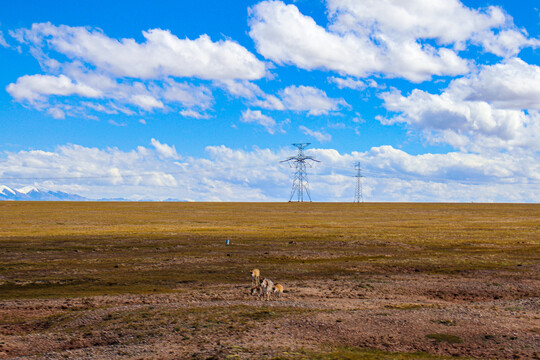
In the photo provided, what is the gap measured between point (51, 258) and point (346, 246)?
2178 centimetres

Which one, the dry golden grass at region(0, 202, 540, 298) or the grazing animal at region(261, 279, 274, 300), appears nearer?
the grazing animal at region(261, 279, 274, 300)

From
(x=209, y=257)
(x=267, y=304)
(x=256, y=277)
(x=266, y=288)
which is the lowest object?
(x=267, y=304)

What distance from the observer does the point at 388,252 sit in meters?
38.4

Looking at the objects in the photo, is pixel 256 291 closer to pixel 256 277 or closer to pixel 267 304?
pixel 267 304

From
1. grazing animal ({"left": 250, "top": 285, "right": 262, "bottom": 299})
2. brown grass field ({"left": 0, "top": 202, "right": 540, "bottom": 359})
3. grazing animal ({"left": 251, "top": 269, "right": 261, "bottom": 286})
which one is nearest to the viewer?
brown grass field ({"left": 0, "top": 202, "right": 540, "bottom": 359})

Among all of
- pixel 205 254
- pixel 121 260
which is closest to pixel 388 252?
pixel 205 254

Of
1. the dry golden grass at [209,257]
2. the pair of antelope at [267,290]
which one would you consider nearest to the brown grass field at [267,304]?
the dry golden grass at [209,257]

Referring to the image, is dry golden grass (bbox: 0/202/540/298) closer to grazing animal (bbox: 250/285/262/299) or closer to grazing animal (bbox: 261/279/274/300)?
grazing animal (bbox: 250/285/262/299)

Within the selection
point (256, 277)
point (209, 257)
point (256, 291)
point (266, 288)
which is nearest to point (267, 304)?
point (266, 288)

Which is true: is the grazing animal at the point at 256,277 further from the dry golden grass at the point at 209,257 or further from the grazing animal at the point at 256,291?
the dry golden grass at the point at 209,257

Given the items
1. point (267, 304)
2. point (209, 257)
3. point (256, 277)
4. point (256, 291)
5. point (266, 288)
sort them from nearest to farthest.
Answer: point (267, 304)
point (266, 288)
point (256, 291)
point (256, 277)
point (209, 257)

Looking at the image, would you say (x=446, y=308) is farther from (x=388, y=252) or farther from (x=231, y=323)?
(x=388, y=252)

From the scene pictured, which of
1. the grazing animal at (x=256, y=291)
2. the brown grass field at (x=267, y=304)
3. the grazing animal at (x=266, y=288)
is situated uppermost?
the grazing animal at (x=266, y=288)

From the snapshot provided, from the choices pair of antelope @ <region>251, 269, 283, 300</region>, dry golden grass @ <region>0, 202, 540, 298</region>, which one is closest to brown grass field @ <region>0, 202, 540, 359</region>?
dry golden grass @ <region>0, 202, 540, 298</region>
